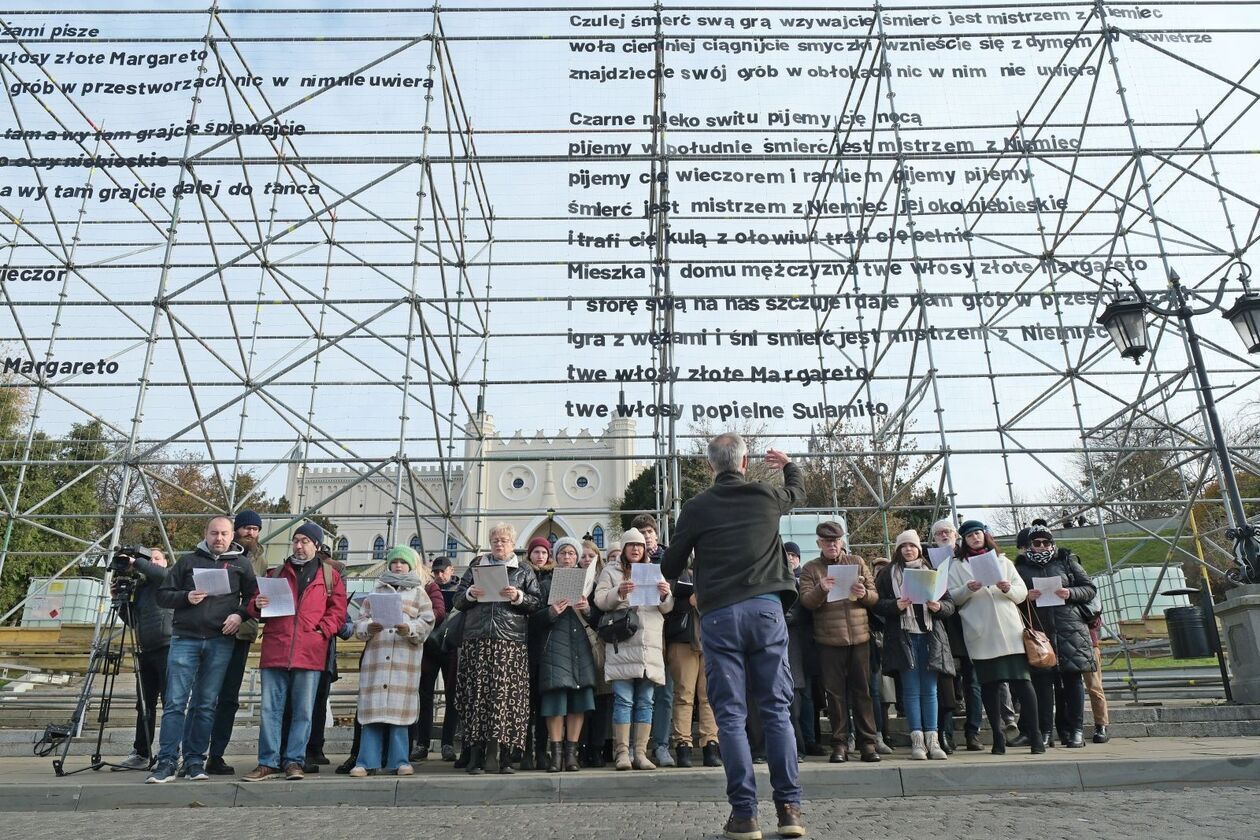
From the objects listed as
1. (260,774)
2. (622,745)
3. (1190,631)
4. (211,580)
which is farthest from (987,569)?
(211,580)

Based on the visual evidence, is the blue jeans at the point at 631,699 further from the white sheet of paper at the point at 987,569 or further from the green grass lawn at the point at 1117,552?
the green grass lawn at the point at 1117,552

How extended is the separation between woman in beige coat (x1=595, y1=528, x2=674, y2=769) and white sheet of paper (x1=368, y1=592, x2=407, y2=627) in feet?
3.81

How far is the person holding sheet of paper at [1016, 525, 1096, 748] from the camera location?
5.42 metres

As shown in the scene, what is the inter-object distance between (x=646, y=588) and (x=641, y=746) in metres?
0.89

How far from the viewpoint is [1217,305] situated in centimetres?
721

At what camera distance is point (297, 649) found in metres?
4.86

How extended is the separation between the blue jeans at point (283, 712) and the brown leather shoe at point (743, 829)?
2774 mm

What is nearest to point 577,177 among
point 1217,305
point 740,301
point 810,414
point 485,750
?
point 740,301

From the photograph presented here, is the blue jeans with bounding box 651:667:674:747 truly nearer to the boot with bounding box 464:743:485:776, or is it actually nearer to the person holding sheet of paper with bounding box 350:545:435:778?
the boot with bounding box 464:743:485:776

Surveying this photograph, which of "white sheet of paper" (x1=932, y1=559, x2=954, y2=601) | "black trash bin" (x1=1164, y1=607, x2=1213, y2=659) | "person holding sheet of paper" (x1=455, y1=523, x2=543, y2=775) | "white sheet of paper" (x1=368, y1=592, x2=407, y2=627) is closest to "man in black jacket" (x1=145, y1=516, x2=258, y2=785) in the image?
"white sheet of paper" (x1=368, y1=592, x2=407, y2=627)

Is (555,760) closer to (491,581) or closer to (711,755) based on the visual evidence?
(711,755)

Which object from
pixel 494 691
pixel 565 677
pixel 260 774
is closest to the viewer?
pixel 260 774

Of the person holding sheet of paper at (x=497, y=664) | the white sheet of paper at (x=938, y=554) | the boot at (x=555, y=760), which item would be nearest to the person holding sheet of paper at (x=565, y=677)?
the boot at (x=555, y=760)

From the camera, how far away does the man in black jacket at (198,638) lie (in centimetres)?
483
